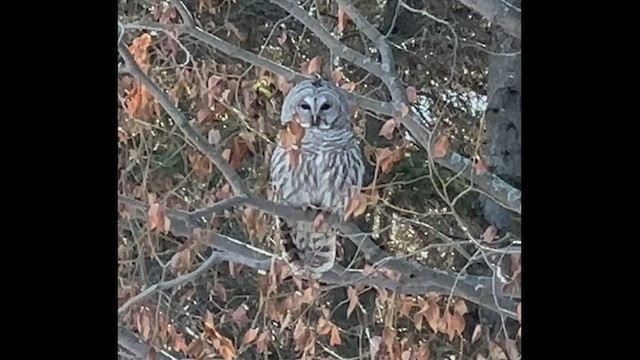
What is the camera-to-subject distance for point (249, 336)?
122cm

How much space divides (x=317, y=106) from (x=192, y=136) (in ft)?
0.68

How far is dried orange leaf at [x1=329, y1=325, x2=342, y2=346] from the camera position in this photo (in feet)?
3.90


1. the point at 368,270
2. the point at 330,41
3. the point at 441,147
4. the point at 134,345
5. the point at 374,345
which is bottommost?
the point at 134,345

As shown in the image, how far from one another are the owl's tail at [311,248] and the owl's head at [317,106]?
0.52 feet

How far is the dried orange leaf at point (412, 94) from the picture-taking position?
116 cm

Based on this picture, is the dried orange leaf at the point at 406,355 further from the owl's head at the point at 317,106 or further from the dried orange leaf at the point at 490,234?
the owl's head at the point at 317,106

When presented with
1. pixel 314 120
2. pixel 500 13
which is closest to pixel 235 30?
pixel 314 120

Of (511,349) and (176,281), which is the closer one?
(511,349)

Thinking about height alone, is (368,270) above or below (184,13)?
below

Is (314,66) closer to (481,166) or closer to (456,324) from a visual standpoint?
(481,166)

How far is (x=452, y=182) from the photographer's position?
3.72ft

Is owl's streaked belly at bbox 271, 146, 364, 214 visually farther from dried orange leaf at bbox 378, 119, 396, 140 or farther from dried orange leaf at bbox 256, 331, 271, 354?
dried orange leaf at bbox 256, 331, 271, 354
